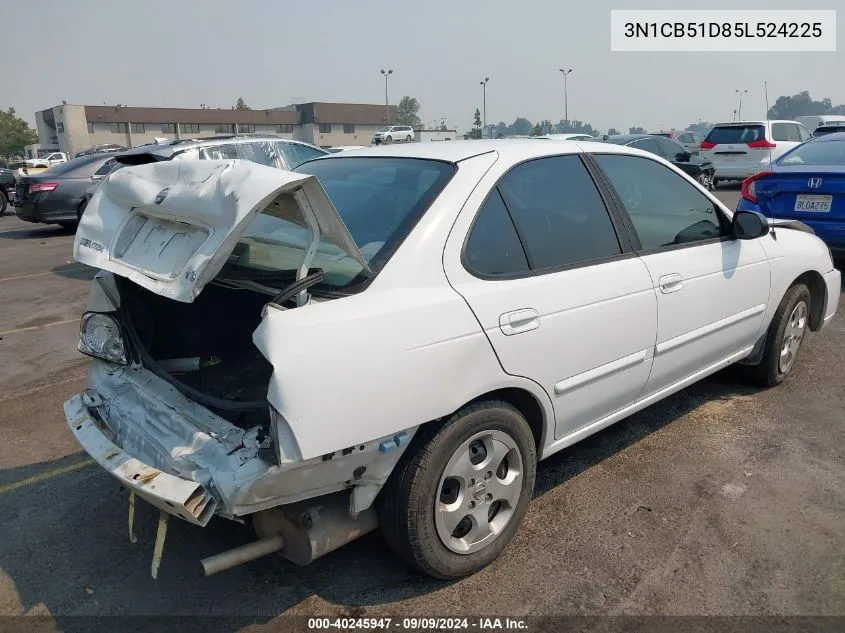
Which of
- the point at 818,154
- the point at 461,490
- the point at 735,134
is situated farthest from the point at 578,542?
the point at 735,134

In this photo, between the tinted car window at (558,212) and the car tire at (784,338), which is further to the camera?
the car tire at (784,338)

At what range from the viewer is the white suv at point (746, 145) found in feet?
53.4

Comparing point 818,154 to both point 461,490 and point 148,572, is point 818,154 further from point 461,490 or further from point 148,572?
point 148,572

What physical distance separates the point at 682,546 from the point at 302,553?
5.39 feet

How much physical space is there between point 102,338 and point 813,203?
21.9 feet

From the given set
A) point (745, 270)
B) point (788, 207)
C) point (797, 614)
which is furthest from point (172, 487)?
point (788, 207)

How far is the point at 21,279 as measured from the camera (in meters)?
9.16

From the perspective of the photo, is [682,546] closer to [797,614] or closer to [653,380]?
[797,614]

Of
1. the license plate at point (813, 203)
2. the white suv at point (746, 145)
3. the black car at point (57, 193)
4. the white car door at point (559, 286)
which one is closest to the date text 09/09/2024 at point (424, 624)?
the white car door at point (559, 286)

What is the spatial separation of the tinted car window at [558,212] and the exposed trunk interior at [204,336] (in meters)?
1.22

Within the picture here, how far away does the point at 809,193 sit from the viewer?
6734 millimetres

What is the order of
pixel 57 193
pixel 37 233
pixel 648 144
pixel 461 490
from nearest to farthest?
1. pixel 461 490
2. pixel 57 193
3. pixel 37 233
4. pixel 648 144

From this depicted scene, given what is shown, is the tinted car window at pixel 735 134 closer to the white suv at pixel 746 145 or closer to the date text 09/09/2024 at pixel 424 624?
the white suv at pixel 746 145

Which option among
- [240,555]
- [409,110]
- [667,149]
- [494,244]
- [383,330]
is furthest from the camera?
[409,110]
